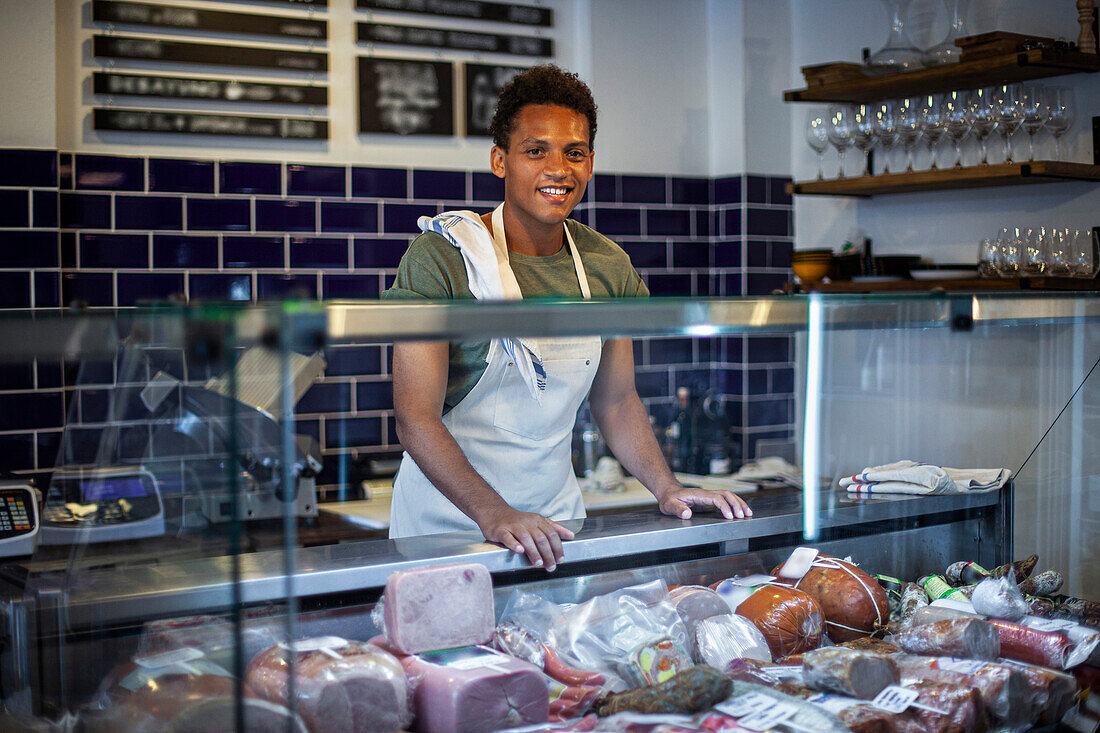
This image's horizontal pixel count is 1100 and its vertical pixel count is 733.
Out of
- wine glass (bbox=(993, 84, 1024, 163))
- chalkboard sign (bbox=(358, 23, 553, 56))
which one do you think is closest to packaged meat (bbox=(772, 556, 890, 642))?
wine glass (bbox=(993, 84, 1024, 163))

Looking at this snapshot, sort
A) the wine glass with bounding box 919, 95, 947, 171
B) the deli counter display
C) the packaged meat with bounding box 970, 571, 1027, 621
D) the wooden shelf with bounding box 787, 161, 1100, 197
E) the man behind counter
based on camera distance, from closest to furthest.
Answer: the deli counter display, the packaged meat with bounding box 970, 571, 1027, 621, the man behind counter, the wooden shelf with bounding box 787, 161, 1100, 197, the wine glass with bounding box 919, 95, 947, 171

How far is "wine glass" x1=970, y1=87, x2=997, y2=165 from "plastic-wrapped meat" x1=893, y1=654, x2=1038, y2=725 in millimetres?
2066

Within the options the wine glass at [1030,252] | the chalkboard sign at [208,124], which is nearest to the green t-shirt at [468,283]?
the wine glass at [1030,252]

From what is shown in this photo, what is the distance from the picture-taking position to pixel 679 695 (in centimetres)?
97

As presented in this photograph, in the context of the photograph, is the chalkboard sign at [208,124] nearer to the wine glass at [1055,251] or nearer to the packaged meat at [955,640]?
the wine glass at [1055,251]

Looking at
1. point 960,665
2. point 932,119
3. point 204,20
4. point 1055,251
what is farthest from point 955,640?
point 204,20

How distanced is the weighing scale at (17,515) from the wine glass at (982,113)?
7.85 ft

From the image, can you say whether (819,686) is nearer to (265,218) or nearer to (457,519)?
(457,519)

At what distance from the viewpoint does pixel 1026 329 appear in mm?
1375

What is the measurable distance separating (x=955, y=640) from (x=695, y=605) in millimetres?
270

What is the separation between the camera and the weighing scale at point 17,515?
6.40 ft

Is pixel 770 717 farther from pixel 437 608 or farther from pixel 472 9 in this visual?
pixel 472 9

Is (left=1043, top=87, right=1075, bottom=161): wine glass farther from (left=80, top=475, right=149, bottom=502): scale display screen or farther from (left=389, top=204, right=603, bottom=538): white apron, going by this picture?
(left=80, top=475, right=149, bottom=502): scale display screen

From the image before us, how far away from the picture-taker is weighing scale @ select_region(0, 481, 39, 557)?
6.40 feet
